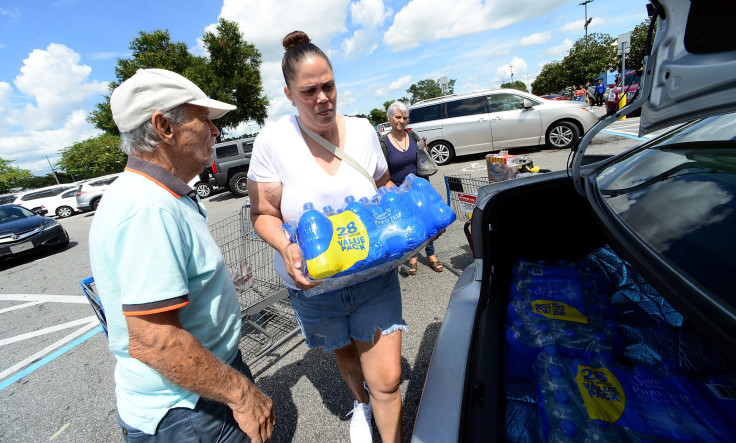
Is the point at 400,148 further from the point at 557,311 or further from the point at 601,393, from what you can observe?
the point at 601,393

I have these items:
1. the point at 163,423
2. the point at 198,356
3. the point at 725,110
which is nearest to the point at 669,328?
the point at 725,110

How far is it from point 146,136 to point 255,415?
40.5 inches

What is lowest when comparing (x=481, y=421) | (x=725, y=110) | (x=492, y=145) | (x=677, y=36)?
(x=492, y=145)

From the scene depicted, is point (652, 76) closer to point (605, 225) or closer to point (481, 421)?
point (605, 225)

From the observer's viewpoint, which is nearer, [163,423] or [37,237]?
[163,423]

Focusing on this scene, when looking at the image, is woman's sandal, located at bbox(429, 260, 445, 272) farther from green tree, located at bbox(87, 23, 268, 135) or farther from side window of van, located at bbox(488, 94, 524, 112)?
green tree, located at bbox(87, 23, 268, 135)

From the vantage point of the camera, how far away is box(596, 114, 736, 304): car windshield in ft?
2.96

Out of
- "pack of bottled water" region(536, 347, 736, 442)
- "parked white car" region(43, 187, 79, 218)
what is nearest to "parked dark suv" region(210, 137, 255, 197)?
"parked white car" region(43, 187, 79, 218)

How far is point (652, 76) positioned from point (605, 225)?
1.85ft

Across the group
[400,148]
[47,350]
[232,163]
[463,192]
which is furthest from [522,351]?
[232,163]

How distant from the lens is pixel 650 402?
109 cm

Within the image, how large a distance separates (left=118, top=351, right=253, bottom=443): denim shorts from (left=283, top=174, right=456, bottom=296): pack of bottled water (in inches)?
21.8

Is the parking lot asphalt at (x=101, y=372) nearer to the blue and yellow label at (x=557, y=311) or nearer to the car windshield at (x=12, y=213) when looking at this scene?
the blue and yellow label at (x=557, y=311)

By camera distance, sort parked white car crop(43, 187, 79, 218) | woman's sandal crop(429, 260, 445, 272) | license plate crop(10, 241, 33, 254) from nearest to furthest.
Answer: woman's sandal crop(429, 260, 445, 272), license plate crop(10, 241, 33, 254), parked white car crop(43, 187, 79, 218)
